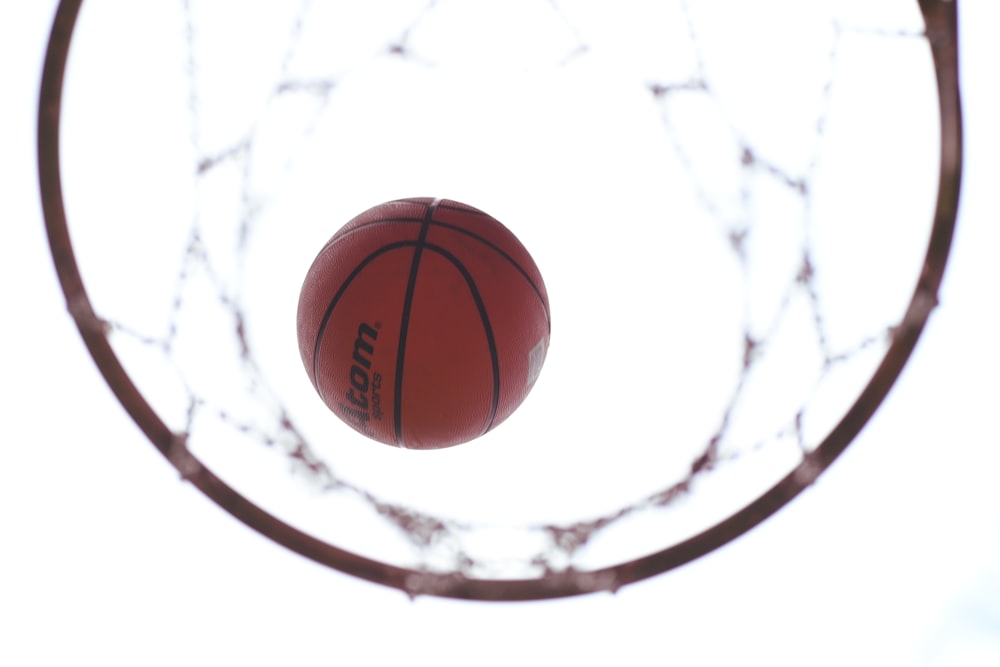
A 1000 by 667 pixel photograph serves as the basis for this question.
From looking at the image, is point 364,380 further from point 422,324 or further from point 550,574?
point 550,574

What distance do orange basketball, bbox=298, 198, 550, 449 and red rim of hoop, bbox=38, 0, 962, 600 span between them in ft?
1.75

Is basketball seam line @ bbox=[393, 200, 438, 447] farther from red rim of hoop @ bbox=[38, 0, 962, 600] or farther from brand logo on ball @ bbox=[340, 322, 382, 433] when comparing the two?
red rim of hoop @ bbox=[38, 0, 962, 600]

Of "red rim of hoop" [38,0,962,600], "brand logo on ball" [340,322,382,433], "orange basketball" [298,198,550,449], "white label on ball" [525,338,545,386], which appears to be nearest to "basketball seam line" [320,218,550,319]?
"orange basketball" [298,198,550,449]

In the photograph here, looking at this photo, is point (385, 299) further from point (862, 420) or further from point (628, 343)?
point (862, 420)

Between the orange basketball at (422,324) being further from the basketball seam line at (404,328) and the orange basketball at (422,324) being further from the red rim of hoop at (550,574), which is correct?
the red rim of hoop at (550,574)

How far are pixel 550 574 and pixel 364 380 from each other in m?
0.94

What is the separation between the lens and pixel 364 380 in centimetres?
225

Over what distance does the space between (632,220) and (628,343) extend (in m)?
0.42

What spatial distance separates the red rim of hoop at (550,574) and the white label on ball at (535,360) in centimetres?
69

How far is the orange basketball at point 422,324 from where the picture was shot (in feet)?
7.25

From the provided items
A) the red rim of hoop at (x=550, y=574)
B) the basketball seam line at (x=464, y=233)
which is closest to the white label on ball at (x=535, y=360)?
the basketball seam line at (x=464, y=233)

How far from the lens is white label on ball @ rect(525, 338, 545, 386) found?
7.79ft

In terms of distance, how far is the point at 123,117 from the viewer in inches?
101

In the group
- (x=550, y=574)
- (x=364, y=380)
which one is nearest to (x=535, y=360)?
(x=364, y=380)
